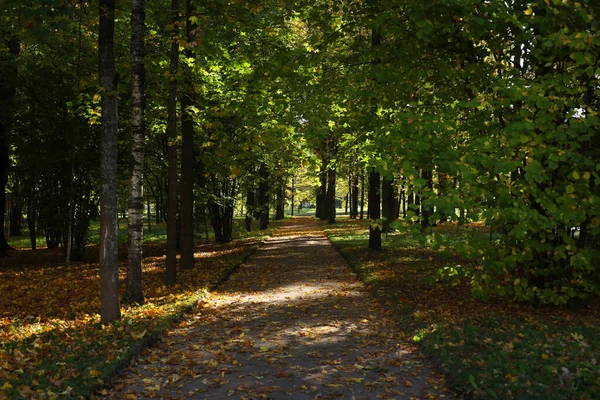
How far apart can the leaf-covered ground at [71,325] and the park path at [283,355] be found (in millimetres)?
345

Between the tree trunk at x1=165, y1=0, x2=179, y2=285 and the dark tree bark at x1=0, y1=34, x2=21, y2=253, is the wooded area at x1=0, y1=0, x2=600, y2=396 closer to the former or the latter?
the tree trunk at x1=165, y1=0, x2=179, y2=285

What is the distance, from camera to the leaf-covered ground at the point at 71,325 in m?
5.60

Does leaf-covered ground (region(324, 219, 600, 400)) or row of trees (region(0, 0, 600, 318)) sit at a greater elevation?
row of trees (region(0, 0, 600, 318))

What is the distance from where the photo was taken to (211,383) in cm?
586

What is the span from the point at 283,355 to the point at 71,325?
3841 mm

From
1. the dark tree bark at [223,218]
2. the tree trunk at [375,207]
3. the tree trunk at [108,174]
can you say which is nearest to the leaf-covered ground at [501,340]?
the tree trunk at [108,174]

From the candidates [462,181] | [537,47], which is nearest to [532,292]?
[462,181]

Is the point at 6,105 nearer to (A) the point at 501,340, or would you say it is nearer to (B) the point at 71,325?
(B) the point at 71,325

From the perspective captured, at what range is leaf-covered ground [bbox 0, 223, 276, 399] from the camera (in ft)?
18.4

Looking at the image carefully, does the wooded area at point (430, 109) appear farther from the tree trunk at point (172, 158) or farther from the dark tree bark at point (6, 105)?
the dark tree bark at point (6, 105)

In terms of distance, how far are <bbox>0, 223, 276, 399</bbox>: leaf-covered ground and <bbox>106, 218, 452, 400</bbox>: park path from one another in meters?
0.35

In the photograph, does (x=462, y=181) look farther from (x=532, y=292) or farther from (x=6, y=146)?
(x=6, y=146)

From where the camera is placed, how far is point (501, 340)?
6.82m

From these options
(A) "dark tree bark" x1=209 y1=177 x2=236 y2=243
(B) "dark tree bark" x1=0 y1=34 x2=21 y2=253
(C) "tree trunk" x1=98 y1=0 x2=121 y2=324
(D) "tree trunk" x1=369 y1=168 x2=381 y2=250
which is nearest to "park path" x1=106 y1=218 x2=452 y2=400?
(C) "tree trunk" x1=98 y1=0 x2=121 y2=324
